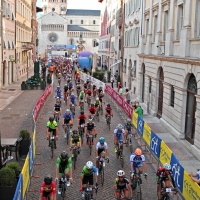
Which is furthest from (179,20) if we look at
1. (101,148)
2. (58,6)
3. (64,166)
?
(58,6)

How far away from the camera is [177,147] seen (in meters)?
17.2

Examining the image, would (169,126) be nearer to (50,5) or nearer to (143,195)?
(143,195)

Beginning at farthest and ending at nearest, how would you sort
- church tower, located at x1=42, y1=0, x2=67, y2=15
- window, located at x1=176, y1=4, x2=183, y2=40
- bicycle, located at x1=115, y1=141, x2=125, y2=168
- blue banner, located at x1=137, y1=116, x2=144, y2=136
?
1. church tower, located at x1=42, y1=0, x2=67, y2=15
2. window, located at x1=176, y1=4, x2=183, y2=40
3. blue banner, located at x1=137, y1=116, x2=144, y2=136
4. bicycle, located at x1=115, y1=141, x2=125, y2=168

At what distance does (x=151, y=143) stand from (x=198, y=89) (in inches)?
140

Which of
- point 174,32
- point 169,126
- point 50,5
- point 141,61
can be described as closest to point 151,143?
point 169,126

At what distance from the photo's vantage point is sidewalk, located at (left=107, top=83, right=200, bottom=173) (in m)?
14.5

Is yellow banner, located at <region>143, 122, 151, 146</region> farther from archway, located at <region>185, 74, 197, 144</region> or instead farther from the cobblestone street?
archway, located at <region>185, 74, 197, 144</region>

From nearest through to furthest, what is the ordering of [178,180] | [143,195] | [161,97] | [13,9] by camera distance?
[178,180]
[143,195]
[161,97]
[13,9]

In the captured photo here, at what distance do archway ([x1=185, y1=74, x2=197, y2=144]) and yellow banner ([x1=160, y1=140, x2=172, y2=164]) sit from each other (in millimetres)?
4852

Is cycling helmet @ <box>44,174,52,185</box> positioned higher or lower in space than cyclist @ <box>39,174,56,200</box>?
higher

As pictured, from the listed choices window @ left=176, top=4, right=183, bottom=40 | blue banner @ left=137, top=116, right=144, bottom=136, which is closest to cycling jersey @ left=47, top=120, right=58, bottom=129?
blue banner @ left=137, top=116, right=144, bottom=136

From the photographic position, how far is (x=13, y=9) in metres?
42.7

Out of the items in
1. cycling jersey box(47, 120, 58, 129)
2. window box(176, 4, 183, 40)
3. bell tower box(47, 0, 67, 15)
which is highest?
bell tower box(47, 0, 67, 15)

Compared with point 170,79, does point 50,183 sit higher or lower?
lower
